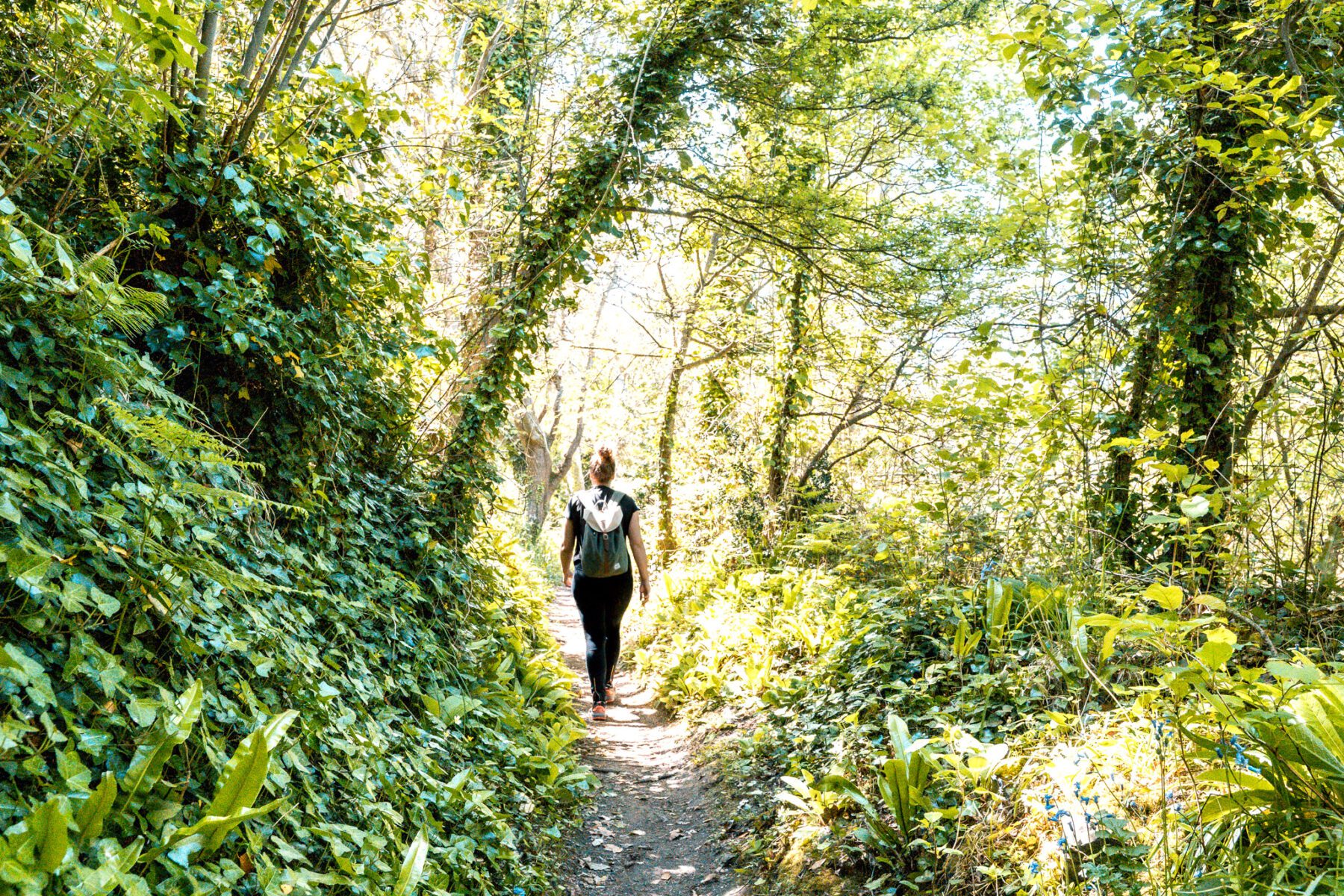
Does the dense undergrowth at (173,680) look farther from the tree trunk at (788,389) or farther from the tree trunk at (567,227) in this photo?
the tree trunk at (788,389)

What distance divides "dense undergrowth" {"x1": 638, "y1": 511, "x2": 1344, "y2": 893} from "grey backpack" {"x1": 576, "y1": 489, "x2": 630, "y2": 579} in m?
1.45

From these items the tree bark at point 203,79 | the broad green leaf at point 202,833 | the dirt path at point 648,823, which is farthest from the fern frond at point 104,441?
the dirt path at point 648,823

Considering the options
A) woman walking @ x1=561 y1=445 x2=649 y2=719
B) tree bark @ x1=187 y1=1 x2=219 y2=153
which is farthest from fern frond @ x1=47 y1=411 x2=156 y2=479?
woman walking @ x1=561 y1=445 x2=649 y2=719

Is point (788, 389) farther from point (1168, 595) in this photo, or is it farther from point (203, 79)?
point (1168, 595)

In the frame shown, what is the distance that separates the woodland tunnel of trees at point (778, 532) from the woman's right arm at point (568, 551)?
70 cm

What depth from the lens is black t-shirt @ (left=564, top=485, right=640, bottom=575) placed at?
23.1 ft

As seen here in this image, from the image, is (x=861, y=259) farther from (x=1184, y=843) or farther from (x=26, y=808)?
(x=26, y=808)

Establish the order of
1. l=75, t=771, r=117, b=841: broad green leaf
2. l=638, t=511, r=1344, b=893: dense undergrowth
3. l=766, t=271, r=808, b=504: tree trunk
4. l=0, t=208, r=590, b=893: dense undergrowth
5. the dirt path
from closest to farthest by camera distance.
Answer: l=75, t=771, r=117, b=841: broad green leaf → l=0, t=208, r=590, b=893: dense undergrowth → l=638, t=511, r=1344, b=893: dense undergrowth → the dirt path → l=766, t=271, r=808, b=504: tree trunk

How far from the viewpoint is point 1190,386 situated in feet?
17.6

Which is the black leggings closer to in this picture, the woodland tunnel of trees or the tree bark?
the woodland tunnel of trees

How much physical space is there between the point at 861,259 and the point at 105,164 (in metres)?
6.48

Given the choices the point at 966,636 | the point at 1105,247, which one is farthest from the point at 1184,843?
the point at 1105,247

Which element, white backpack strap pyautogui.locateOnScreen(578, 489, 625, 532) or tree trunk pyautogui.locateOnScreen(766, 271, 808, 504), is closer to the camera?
white backpack strap pyautogui.locateOnScreen(578, 489, 625, 532)

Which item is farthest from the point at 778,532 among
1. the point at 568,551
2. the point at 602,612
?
the point at 602,612
